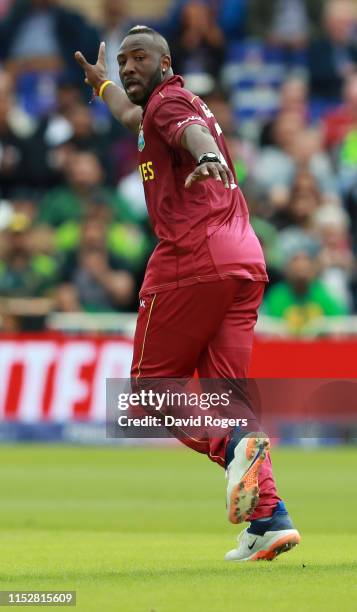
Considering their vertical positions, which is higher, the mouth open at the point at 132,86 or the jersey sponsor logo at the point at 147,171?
the mouth open at the point at 132,86

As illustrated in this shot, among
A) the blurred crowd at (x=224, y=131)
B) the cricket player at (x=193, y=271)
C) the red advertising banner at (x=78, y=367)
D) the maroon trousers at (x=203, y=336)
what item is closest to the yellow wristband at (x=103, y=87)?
the cricket player at (x=193, y=271)

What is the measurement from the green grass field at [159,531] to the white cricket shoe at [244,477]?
0.28 m

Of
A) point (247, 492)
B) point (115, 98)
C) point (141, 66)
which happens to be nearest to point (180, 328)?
point (247, 492)

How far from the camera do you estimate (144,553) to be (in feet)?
27.1

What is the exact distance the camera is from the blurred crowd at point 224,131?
1831 centimetres

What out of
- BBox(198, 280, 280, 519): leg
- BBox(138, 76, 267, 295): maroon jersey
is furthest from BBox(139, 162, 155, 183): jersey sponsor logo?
BBox(198, 280, 280, 519): leg

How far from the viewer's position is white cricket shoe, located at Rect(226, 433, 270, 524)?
717 cm

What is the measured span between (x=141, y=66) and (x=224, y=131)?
11.9 m

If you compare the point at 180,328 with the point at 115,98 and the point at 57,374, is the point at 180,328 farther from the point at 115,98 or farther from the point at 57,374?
the point at 57,374

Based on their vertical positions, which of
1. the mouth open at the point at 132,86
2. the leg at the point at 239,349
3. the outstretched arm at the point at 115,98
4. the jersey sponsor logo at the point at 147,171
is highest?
the outstretched arm at the point at 115,98

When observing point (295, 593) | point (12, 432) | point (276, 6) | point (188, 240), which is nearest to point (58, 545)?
point (188, 240)

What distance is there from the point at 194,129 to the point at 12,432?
11.3m

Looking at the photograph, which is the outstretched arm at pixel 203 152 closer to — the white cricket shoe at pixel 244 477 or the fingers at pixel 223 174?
the fingers at pixel 223 174

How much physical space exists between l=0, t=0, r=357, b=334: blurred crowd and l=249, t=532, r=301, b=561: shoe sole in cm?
1022
